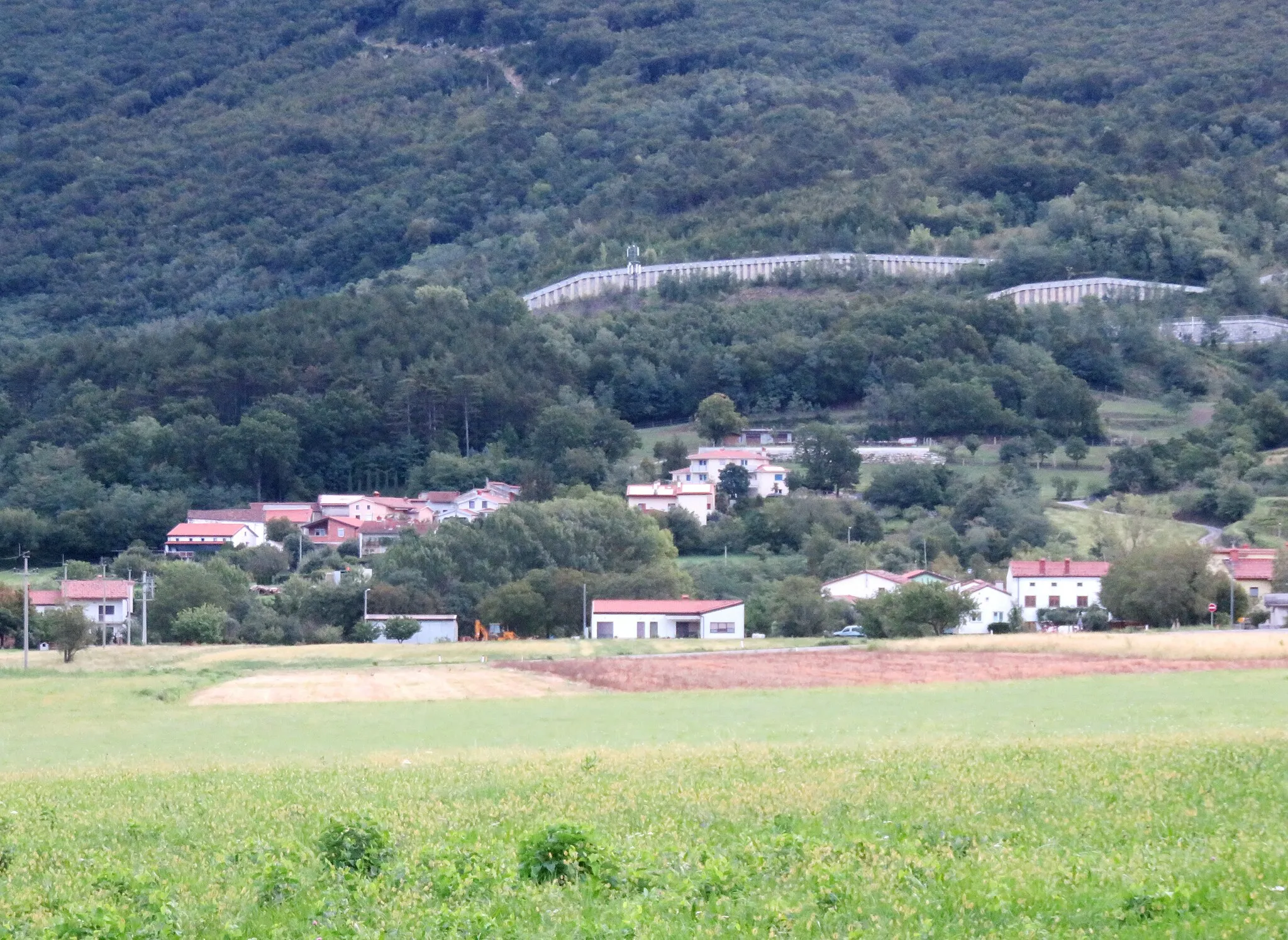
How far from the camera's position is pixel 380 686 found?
133 ft

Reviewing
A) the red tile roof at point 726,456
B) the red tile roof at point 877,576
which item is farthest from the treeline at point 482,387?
the red tile roof at point 877,576

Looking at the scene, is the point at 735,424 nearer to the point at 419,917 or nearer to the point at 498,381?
the point at 498,381

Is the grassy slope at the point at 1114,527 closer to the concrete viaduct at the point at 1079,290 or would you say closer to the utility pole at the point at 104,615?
the utility pole at the point at 104,615

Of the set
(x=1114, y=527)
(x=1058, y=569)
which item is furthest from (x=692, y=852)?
(x=1114, y=527)

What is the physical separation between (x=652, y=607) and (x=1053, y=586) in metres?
15.5

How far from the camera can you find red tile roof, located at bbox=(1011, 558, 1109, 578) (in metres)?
69.1

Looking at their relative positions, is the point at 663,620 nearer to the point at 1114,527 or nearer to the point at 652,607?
the point at 652,607

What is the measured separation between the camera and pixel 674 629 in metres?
64.8

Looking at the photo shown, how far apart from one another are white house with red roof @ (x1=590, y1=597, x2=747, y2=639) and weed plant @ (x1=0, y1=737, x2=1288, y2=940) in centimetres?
4732

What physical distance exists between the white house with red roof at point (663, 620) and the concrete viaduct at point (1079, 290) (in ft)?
251

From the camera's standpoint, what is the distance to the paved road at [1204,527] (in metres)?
80.4

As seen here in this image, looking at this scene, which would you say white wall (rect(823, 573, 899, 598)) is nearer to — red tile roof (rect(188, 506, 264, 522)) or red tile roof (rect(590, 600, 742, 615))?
red tile roof (rect(590, 600, 742, 615))

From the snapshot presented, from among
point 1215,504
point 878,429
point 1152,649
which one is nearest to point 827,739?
point 1152,649

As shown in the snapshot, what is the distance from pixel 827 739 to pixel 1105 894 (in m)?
10.9
